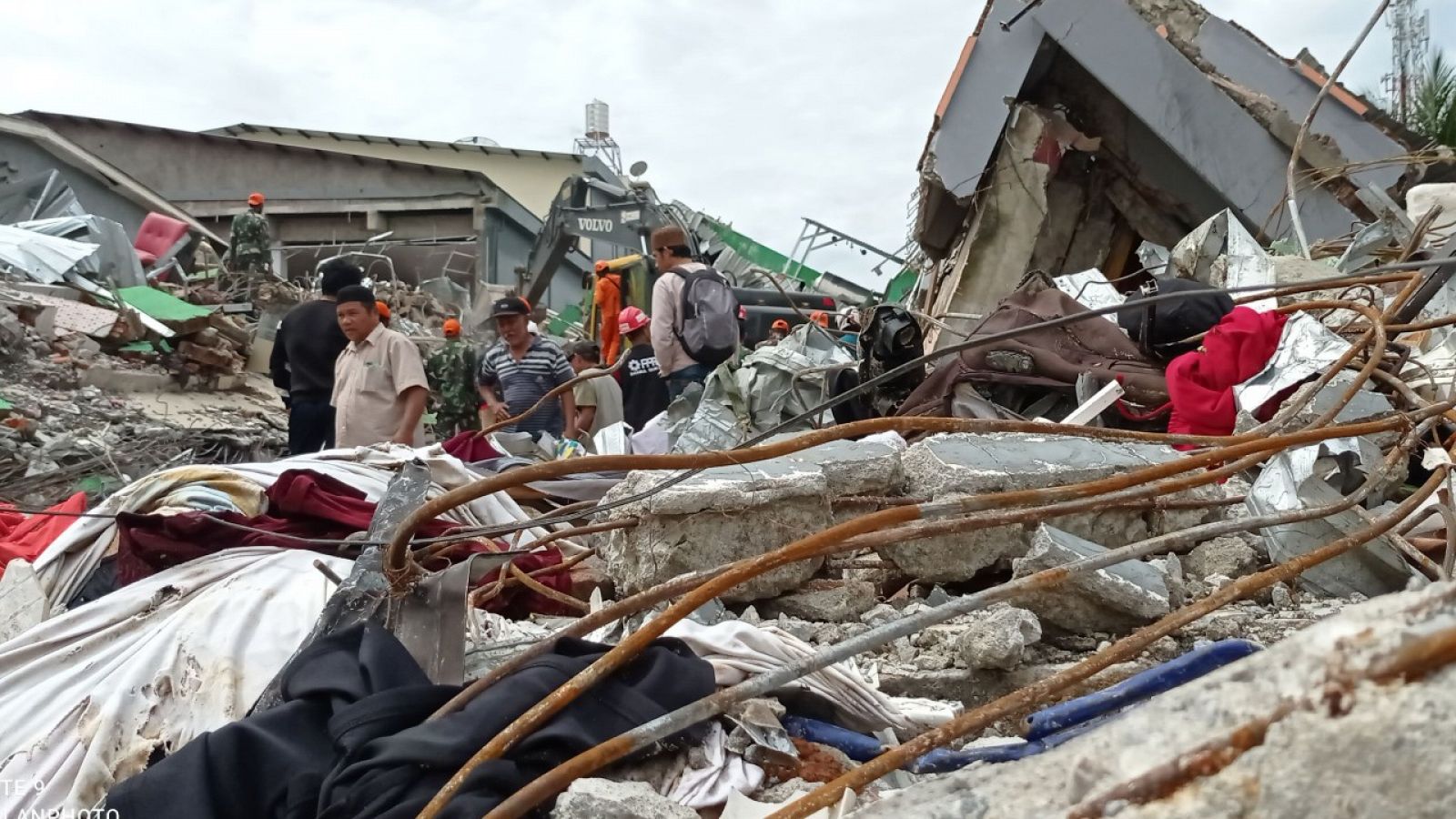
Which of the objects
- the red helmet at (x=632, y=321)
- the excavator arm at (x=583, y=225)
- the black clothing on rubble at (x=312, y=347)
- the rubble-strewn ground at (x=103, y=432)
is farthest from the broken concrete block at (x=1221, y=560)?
the excavator arm at (x=583, y=225)

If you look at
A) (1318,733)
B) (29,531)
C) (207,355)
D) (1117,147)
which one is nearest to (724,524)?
(1318,733)

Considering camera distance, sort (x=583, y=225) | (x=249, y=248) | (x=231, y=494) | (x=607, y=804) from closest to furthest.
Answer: (x=607, y=804)
(x=231, y=494)
(x=583, y=225)
(x=249, y=248)

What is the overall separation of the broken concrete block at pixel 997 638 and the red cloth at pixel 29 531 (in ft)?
8.71

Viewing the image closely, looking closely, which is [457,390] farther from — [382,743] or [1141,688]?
[1141,688]

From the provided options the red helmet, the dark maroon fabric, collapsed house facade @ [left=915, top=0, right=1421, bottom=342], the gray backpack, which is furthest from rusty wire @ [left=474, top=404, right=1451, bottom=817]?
the red helmet

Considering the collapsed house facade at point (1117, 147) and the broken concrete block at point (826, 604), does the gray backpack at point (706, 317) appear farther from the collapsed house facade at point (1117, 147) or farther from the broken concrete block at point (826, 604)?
the broken concrete block at point (826, 604)

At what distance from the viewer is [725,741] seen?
1760mm

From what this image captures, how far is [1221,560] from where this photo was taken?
2822 millimetres

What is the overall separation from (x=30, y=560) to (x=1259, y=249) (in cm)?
549

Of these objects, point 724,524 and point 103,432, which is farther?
point 103,432

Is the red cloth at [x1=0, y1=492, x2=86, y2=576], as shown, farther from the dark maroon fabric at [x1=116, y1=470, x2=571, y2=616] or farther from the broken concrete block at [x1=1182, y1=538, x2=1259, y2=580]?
the broken concrete block at [x1=1182, y1=538, x2=1259, y2=580]

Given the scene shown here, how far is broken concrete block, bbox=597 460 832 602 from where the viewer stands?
8.57 ft

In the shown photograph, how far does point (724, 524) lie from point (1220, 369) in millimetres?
2289

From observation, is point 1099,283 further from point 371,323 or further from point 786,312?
point 786,312
